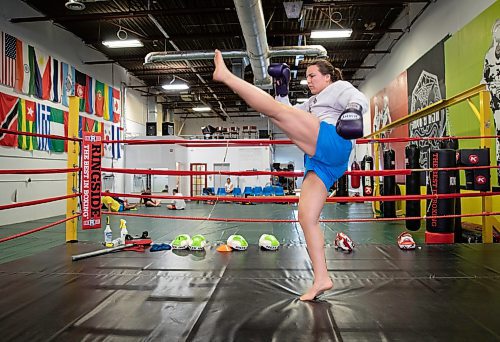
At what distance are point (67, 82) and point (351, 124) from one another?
8.91m

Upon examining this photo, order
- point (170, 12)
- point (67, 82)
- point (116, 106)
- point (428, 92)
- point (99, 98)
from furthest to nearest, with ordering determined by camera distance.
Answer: point (116, 106)
point (99, 98)
point (67, 82)
point (170, 12)
point (428, 92)

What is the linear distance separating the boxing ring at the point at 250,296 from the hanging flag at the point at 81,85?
288 inches

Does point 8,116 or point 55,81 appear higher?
point 55,81

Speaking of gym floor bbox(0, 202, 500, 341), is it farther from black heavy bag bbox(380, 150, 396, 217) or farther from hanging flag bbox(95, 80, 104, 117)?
hanging flag bbox(95, 80, 104, 117)

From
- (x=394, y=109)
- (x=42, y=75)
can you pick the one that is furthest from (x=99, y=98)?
(x=394, y=109)

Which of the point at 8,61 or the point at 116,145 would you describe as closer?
the point at 8,61

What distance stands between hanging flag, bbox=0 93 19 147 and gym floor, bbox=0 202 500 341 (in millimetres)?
4853

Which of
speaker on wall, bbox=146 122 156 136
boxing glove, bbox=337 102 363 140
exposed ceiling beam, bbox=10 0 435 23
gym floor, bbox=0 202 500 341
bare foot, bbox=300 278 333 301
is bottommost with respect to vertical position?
gym floor, bbox=0 202 500 341

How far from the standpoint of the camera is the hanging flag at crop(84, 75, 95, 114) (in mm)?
9484

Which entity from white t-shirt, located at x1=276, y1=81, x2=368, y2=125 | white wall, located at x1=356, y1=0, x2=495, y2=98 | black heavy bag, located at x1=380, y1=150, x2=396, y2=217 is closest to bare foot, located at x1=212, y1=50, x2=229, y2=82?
white t-shirt, located at x1=276, y1=81, x2=368, y2=125

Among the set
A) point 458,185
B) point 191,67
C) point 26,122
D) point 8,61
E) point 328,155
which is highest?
point 191,67

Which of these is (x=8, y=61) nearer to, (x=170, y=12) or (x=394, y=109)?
(x=170, y=12)

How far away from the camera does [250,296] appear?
1.74 meters

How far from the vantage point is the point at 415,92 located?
24.3ft
